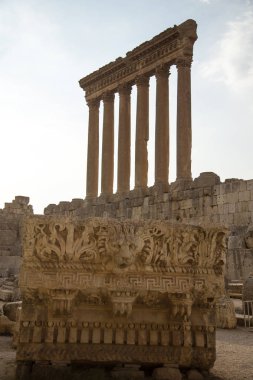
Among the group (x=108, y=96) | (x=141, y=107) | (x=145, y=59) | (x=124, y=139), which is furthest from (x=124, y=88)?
(x=124, y=139)

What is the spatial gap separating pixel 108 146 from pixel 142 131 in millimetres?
3125

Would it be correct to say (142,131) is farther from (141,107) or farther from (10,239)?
(10,239)

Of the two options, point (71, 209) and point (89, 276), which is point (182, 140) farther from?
point (89, 276)

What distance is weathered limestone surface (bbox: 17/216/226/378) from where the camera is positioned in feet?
15.6

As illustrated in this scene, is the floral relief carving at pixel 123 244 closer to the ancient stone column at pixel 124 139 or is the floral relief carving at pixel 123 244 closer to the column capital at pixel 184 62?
the column capital at pixel 184 62

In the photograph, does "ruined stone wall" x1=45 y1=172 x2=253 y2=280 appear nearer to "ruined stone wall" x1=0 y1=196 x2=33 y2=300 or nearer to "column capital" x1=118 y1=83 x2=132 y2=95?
"ruined stone wall" x1=0 y1=196 x2=33 y2=300

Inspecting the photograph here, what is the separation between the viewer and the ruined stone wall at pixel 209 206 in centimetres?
1373

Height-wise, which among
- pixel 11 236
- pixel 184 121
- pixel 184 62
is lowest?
pixel 11 236

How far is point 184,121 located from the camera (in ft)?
68.8

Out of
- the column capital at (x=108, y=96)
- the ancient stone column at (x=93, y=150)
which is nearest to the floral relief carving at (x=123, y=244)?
the ancient stone column at (x=93, y=150)

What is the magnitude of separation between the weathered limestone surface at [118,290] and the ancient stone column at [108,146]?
20475 millimetres

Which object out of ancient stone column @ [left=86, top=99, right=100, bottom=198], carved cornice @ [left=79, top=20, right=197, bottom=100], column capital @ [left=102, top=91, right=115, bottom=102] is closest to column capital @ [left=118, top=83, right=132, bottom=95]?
carved cornice @ [left=79, top=20, right=197, bottom=100]

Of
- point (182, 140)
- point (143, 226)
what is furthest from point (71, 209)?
point (143, 226)

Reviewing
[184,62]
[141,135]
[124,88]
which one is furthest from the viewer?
[124,88]
